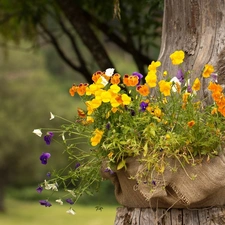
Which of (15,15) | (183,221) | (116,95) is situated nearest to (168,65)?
(116,95)

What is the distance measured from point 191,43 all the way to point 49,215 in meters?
56.5

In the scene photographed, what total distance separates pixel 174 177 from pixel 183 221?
30cm

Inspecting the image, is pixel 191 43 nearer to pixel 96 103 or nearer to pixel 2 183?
pixel 96 103

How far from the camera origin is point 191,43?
13.8 ft

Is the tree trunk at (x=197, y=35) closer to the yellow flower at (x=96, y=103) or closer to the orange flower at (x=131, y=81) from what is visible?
the orange flower at (x=131, y=81)

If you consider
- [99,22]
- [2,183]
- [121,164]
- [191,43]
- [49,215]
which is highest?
[49,215]

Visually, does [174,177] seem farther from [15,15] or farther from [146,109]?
[15,15]

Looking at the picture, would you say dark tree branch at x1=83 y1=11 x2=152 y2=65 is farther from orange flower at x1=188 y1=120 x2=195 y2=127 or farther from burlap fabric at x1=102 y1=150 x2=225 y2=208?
orange flower at x1=188 y1=120 x2=195 y2=127

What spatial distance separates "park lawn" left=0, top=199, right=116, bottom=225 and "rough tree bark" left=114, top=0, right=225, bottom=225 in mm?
45026

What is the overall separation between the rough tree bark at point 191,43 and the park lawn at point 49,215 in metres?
45.0

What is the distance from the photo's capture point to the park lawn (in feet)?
174

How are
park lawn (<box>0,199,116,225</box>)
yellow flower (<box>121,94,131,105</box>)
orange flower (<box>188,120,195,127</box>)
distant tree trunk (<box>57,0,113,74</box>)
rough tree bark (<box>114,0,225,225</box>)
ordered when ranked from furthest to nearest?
park lawn (<box>0,199,116,225</box>), distant tree trunk (<box>57,0,113,74</box>), rough tree bark (<box>114,0,225,225</box>), yellow flower (<box>121,94,131,105</box>), orange flower (<box>188,120,195,127</box>)

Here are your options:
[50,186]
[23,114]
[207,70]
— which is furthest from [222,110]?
[23,114]

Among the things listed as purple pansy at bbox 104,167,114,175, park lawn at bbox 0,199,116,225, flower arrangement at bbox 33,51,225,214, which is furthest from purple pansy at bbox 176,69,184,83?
park lawn at bbox 0,199,116,225
